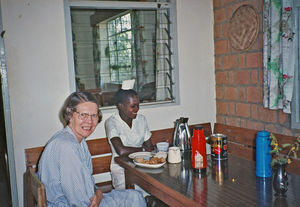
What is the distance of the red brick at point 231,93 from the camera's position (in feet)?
10.5

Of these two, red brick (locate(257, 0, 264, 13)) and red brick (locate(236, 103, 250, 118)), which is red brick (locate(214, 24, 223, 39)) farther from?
red brick (locate(236, 103, 250, 118))

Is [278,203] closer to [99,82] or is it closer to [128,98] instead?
[128,98]

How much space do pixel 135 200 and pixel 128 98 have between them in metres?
0.85

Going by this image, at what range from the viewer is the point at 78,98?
6.47 feet

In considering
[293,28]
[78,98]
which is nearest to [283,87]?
[293,28]

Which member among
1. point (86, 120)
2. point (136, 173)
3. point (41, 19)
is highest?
point (41, 19)

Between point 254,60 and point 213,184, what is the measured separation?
1.56 m

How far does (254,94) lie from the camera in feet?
9.70

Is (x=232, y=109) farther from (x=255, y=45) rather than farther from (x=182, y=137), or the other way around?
(x=182, y=137)

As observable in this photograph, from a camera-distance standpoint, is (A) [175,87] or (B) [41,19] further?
(A) [175,87]

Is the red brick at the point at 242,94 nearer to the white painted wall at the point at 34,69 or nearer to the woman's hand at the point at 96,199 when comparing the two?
the white painted wall at the point at 34,69

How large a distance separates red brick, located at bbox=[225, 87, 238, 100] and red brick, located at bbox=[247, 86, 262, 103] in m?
0.19

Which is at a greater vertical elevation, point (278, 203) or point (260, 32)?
point (260, 32)

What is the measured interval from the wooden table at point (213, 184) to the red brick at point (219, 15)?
1.62 meters
